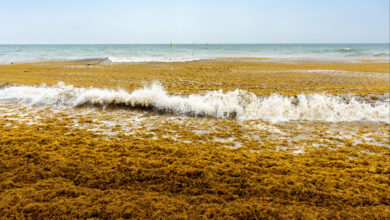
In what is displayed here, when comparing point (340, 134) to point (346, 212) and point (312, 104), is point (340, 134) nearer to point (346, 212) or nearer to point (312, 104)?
point (312, 104)

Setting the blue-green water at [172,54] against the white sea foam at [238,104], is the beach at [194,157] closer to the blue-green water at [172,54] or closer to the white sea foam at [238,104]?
the white sea foam at [238,104]

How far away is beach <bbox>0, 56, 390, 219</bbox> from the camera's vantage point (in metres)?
3.20

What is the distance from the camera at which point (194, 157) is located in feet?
14.9

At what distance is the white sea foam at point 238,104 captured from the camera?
7.61m

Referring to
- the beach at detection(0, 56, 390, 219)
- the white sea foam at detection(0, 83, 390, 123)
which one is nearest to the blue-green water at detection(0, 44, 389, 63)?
the white sea foam at detection(0, 83, 390, 123)

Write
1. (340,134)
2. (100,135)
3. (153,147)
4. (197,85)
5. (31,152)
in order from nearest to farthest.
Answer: (31,152), (153,147), (100,135), (340,134), (197,85)

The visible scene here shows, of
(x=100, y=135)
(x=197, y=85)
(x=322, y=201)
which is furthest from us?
(x=197, y=85)

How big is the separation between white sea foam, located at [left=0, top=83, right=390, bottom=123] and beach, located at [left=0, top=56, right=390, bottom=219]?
4 cm

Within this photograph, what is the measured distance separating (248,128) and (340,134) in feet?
7.96

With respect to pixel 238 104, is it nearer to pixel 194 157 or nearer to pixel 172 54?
pixel 194 157

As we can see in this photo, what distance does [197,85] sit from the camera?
12.0m

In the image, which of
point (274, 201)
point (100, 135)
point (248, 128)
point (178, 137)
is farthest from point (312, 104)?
point (100, 135)

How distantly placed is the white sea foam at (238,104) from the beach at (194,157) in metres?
0.04

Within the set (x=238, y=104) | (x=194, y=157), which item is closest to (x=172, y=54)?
(x=238, y=104)
